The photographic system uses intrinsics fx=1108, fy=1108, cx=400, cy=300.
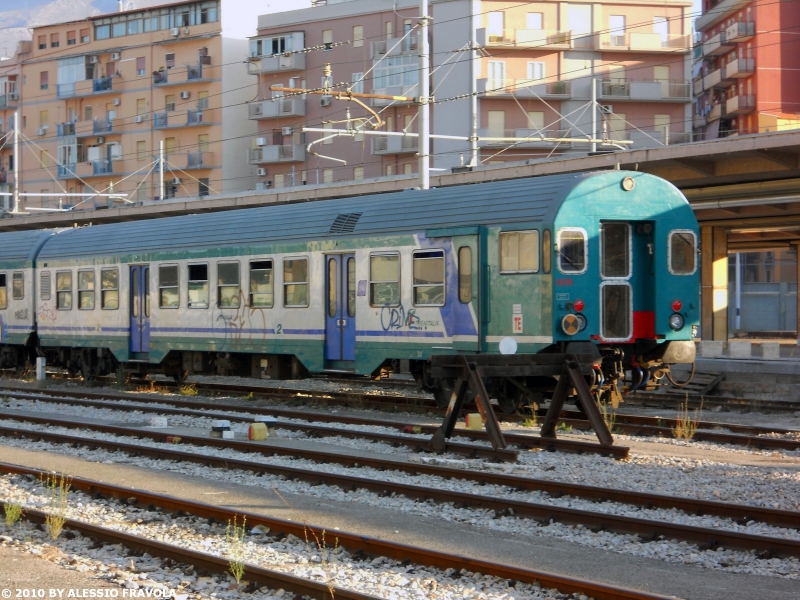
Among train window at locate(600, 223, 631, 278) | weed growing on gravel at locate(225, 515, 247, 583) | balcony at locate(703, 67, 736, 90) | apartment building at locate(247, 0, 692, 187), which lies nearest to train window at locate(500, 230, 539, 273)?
train window at locate(600, 223, 631, 278)

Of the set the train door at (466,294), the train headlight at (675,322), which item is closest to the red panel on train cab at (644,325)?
the train headlight at (675,322)

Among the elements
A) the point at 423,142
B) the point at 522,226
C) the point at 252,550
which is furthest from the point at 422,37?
the point at 252,550

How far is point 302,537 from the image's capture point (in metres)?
8.56

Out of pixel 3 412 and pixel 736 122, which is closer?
pixel 3 412

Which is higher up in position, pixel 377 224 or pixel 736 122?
pixel 736 122

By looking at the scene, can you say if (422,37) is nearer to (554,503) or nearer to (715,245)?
(715,245)

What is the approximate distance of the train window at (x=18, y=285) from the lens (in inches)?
1032

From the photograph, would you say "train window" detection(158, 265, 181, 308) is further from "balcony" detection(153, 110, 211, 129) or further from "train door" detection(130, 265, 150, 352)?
"balcony" detection(153, 110, 211, 129)

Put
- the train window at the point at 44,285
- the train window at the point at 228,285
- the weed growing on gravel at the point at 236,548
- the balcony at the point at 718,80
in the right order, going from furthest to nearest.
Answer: the balcony at the point at 718,80 < the train window at the point at 44,285 < the train window at the point at 228,285 < the weed growing on gravel at the point at 236,548

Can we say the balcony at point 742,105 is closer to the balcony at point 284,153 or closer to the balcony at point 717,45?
the balcony at point 717,45

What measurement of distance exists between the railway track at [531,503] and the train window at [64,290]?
11418mm

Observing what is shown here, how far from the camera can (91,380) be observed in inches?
989

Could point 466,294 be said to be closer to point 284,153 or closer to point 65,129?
point 284,153

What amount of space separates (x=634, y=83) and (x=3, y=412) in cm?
4873
